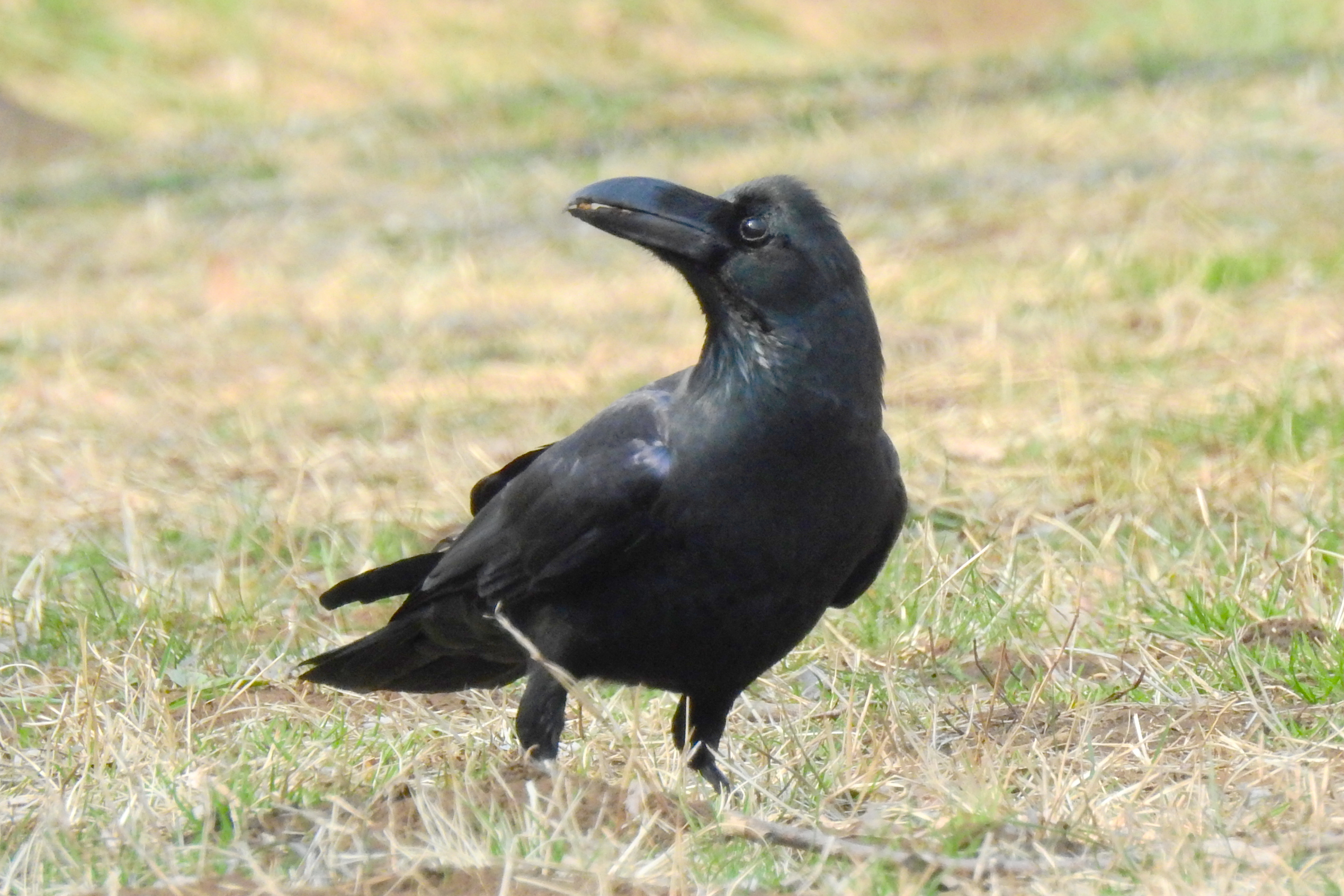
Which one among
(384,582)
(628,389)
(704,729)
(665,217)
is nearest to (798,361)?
(665,217)

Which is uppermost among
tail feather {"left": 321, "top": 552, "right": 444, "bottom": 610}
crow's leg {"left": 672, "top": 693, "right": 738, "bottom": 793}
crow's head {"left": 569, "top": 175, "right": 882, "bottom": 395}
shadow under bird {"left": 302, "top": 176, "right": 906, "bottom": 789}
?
crow's head {"left": 569, "top": 175, "right": 882, "bottom": 395}

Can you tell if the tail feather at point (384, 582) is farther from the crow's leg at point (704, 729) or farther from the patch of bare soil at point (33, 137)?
the patch of bare soil at point (33, 137)

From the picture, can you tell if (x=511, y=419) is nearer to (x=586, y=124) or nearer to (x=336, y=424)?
(x=336, y=424)

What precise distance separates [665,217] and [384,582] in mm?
923

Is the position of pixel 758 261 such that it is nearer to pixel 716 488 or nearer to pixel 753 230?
pixel 753 230

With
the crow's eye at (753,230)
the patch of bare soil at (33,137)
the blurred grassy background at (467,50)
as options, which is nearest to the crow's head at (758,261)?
the crow's eye at (753,230)

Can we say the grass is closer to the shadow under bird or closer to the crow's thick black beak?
the shadow under bird

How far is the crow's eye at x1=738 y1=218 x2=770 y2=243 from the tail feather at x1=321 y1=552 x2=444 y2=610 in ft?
2.88

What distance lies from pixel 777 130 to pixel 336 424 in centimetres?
500

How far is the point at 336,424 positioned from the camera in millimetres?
6387

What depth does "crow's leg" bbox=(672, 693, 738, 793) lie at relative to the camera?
3.22 metres

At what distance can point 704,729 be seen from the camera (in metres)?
3.29

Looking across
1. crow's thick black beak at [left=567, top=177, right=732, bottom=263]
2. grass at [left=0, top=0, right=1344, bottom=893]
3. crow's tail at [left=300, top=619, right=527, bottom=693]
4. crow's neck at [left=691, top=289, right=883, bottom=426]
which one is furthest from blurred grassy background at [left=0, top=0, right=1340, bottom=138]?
crow's neck at [left=691, top=289, right=883, bottom=426]

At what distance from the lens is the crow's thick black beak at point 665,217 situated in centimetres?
305
